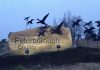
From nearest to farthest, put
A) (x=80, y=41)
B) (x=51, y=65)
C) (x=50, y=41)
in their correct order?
(x=51, y=65) < (x=50, y=41) < (x=80, y=41)

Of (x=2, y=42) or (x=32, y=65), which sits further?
(x=2, y=42)

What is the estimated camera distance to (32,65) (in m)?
17.8

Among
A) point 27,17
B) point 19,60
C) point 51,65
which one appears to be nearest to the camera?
point 51,65

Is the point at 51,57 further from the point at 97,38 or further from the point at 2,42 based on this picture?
the point at 2,42

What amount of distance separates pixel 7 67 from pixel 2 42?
681 cm

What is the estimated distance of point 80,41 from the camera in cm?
2336

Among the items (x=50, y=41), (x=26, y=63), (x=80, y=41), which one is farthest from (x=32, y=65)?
(x=80, y=41)

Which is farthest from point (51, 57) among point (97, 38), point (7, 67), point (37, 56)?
point (97, 38)

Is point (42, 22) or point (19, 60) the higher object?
point (42, 22)

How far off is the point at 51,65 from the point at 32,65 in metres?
0.92

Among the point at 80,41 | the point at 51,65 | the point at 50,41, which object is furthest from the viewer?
the point at 80,41

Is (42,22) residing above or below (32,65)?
above

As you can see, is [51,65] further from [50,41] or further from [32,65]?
[50,41]

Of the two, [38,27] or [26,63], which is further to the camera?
[38,27]
